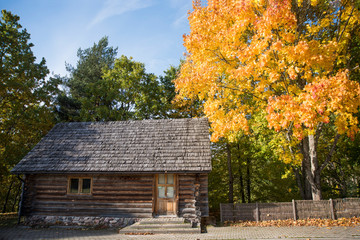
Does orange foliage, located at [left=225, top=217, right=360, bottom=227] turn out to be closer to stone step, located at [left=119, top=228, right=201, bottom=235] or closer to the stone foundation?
stone step, located at [left=119, top=228, right=201, bottom=235]

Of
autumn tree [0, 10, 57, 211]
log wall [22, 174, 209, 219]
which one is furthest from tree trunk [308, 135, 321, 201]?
autumn tree [0, 10, 57, 211]

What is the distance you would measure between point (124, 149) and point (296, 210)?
35.9ft

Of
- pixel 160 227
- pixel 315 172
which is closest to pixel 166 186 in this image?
pixel 160 227

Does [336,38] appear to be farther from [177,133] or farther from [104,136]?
[104,136]

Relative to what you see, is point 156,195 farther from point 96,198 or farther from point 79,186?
point 79,186

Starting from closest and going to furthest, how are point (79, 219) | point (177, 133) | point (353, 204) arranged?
point (353, 204) < point (79, 219) < point (177, 133)

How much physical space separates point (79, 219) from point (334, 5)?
1863 cm

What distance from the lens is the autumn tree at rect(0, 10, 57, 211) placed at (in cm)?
2239

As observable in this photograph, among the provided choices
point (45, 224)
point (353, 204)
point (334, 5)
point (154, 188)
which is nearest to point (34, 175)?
point (45, 224)

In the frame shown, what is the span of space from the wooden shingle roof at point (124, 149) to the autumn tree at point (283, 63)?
8.01 ft

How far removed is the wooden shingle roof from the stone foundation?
278cm

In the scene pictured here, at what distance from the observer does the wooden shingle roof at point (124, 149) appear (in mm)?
14781

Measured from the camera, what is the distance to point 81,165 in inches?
598

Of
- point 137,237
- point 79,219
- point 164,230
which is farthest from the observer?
point 79,219
